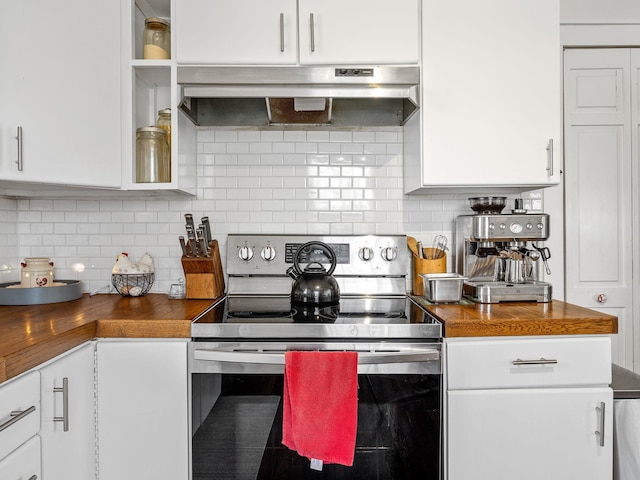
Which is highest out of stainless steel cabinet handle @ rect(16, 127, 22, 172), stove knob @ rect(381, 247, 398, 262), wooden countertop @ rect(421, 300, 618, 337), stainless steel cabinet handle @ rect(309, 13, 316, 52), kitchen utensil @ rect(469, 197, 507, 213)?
stainless steel cabinet handle @ rect(309, 13, 316, 52)

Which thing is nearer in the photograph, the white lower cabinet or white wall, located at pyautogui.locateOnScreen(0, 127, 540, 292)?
the white lower cabinet

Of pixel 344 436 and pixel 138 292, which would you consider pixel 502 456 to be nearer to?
pixel 344 436

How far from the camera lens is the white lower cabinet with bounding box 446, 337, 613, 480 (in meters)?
1.49

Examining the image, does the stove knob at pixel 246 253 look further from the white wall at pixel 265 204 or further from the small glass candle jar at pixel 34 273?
the small glass candle jar at pixel 34 273

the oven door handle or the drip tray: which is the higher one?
the drip tray

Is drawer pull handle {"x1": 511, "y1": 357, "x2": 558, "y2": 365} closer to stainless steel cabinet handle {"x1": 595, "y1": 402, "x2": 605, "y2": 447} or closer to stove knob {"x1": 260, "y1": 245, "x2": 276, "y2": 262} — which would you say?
stainless steel cabinet handle {"x1": 595, "y1": 402, "x2": 605, "y2": 447}

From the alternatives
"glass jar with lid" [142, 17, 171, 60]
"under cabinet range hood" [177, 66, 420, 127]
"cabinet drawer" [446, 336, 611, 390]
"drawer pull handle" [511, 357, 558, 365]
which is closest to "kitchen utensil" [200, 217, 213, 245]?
"under cabinet range hood" [177, 66, 420, 127]

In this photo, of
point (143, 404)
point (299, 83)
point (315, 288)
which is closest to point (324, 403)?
point (315, 288)

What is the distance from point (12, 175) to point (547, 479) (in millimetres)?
1964

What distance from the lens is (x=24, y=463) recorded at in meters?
1.13

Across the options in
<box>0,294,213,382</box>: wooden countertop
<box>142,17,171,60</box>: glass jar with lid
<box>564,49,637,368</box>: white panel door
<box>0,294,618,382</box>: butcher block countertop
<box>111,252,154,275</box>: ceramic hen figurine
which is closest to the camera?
<box>0,294,213,382</box>: wooden countertop

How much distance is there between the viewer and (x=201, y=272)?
195 centimetres

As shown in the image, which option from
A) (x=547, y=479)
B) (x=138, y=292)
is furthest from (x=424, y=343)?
(x=138, y=292)

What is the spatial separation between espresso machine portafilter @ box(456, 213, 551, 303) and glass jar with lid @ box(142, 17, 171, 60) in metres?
1.45
